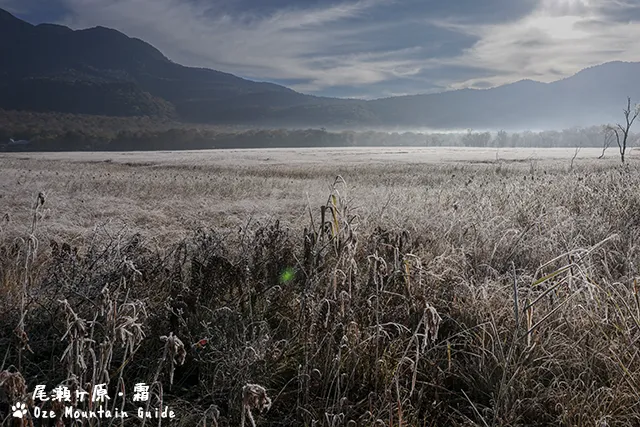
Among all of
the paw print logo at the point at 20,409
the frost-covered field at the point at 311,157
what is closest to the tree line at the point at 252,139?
the frost-covered field at the point at 311,157

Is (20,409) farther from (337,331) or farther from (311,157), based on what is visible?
(311,157)

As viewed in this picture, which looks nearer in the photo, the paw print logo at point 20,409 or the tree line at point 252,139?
the paw print logo at point 20,409

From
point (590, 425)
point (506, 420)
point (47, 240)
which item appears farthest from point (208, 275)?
point (47, 240)

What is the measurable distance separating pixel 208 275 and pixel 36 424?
175 cm

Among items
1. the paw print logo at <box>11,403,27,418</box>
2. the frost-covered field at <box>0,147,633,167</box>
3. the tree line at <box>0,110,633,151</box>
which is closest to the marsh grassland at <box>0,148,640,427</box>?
the paw print logo at <box>11,403,27,418</box>

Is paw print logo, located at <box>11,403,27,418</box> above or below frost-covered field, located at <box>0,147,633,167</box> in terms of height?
below

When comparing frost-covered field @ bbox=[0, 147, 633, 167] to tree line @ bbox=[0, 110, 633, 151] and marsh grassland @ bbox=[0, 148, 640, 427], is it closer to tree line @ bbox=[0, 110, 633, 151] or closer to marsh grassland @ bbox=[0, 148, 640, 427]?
marsh grassland @ bbox=[0, 148, 640, 427]

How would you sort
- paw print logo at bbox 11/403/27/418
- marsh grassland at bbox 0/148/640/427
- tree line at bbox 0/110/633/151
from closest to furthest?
paw print logo at bbox 11/403/27/418, marsh grassland at bbox 0/148/640/427, tree line at bbox 0/110/633/151

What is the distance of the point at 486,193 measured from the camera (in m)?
11.3

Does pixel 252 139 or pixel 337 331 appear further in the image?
pixel 252 139

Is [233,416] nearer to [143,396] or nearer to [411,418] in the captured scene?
[143,396]

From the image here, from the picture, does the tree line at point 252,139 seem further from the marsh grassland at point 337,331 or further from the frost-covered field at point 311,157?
the marsh grassland at point 337,331

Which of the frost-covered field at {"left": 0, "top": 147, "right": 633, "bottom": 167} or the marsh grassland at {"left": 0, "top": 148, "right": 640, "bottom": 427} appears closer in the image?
the marsh grassland at {"left": 0, "top": 148, "right": 640, "bottom": 427}

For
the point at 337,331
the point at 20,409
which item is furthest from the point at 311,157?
the point at 20,409
